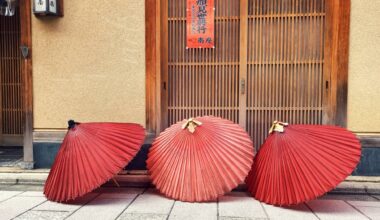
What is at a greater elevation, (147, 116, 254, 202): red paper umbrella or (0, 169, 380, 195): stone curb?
(147, 116, 254, 202): red paper umbrella

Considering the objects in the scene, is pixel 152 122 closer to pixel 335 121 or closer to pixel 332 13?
pixel 335 121

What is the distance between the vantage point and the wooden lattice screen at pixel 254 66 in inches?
201

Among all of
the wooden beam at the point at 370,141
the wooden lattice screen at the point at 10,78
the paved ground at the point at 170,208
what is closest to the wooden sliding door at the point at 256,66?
the wooden beam at the point at 370,141

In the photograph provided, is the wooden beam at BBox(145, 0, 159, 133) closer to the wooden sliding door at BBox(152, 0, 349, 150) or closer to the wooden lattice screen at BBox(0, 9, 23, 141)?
the wooden sliding door at BBox(152, 0, 349, 150)

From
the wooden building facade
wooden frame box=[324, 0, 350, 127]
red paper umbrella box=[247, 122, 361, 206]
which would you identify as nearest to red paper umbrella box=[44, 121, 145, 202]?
the wooden building facade

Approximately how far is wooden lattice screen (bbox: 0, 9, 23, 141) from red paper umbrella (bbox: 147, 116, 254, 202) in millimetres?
4794

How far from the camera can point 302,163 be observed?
387 centimetres

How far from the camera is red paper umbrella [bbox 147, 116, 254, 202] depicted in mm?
3967

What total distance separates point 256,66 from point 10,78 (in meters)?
5.83

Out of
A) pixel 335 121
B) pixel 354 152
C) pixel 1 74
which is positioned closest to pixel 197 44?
pixel 335 121

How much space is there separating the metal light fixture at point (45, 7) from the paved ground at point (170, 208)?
2.80m

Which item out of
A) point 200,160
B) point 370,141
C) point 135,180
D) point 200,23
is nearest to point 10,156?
point 135,180

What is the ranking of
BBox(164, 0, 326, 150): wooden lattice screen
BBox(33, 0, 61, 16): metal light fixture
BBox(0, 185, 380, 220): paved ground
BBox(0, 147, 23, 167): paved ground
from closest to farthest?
1. BBox(0, 185, 380, 220): paved ground
2. BBox(33, 0, 61, 16): metal light fixture
3. BBox(164, 0, 326, 150): wooden lattice screen
4. BBox(0, 147, 23, 167): paved ground

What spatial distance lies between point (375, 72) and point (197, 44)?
2.79 meters
